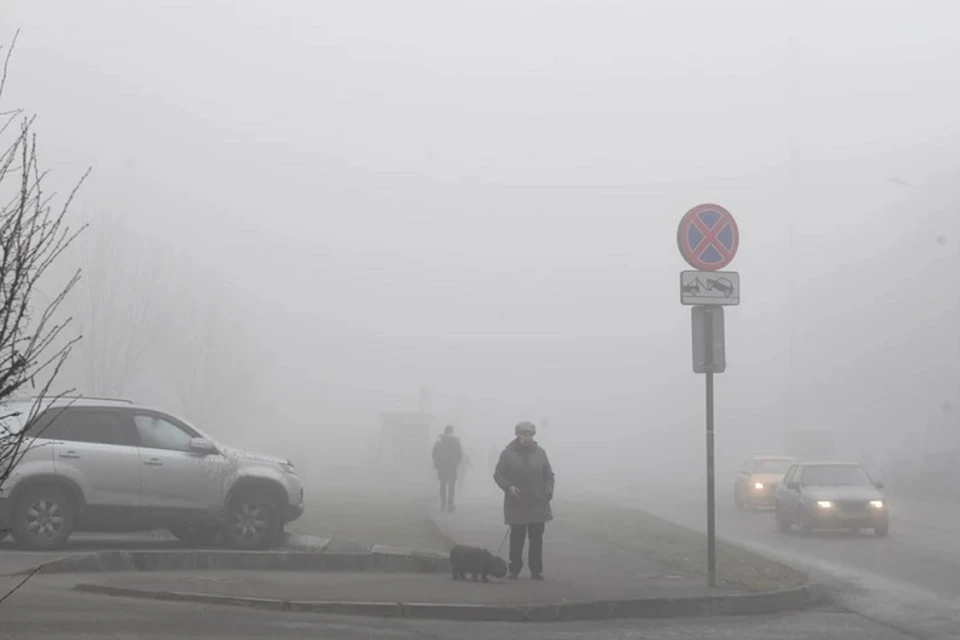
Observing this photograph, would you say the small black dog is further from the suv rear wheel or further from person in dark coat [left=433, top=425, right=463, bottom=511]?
person in dark coat [left=433, top=425, right=463, bottom=511]

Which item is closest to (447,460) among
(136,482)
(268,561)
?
(136,482)

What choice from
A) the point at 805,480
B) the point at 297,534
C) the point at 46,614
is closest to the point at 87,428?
the point at 297,534

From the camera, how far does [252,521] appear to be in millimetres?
17953

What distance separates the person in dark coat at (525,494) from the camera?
15438mm

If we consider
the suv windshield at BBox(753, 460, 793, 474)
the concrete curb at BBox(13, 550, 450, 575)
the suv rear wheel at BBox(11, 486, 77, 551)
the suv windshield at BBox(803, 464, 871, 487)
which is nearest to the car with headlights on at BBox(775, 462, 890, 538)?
the suv windshield at BBox(803, 464, 871, 487)

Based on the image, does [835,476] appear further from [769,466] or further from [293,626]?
[293,626]

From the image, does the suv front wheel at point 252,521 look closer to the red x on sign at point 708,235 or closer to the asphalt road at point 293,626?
the asphalt road at point 293,626

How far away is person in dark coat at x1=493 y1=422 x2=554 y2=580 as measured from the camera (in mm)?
15438

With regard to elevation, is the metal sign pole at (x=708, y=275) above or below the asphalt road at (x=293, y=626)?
above

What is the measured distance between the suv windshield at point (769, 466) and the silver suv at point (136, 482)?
2162cm

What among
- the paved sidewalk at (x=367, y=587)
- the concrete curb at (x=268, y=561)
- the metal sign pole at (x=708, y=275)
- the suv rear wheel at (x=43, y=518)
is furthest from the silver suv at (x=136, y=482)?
the metal sign pole at (x=708, y=275)

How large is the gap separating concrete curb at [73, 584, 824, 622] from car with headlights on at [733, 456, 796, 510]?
23445 millimetres

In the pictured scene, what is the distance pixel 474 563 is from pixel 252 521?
14.0 ft

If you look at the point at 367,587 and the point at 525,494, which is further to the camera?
the point at 525,494
